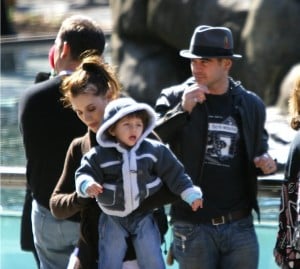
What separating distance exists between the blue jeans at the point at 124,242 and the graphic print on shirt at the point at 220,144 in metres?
0.52

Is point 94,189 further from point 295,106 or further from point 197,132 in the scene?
point 295,106

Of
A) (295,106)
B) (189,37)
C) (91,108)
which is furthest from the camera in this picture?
(189,37)

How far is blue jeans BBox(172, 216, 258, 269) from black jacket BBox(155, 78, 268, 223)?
2.6 inches

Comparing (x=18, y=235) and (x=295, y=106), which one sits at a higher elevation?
(x=295, y=106)

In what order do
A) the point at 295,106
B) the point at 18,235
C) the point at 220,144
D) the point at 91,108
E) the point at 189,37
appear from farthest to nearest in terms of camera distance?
the point at 189,37 < the point at 18,235 < the point at 220,144 < the point at 295,106 < the point at 91,108

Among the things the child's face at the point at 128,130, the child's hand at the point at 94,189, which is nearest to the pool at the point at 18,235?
the child's face at the point at 128,130

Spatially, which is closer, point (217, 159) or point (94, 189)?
point (94, 189)

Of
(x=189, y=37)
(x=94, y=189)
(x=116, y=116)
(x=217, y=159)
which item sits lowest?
(x=189, y=37)

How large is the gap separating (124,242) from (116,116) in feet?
1.53

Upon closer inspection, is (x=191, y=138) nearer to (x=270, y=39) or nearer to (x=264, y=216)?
(x=264, y=216)

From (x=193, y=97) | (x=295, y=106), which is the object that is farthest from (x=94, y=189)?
(x=295, y=106)

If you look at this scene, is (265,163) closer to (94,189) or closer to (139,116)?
(139,116)

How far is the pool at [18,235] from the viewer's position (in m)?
4.75

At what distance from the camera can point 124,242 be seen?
3.65m
